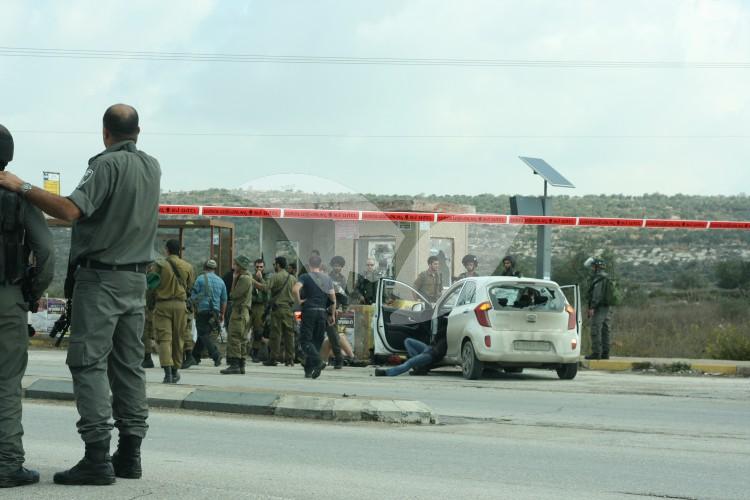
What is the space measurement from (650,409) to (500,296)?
460cm

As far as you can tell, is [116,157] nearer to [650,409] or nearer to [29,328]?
[29,328]

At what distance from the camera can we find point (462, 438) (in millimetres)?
9406

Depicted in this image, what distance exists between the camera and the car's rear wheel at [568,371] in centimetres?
1689

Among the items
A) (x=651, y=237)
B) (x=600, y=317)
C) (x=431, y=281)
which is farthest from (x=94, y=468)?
(x=651, y=237)

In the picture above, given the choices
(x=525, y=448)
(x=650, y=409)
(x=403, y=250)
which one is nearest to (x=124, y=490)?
(x=525, y=448)

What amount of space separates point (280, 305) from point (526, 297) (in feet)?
15.1

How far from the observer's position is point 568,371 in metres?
17.0

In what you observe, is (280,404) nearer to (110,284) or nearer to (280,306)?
(110,284)

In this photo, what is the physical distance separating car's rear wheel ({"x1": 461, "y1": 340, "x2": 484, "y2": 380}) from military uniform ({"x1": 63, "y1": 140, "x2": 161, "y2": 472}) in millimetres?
10616

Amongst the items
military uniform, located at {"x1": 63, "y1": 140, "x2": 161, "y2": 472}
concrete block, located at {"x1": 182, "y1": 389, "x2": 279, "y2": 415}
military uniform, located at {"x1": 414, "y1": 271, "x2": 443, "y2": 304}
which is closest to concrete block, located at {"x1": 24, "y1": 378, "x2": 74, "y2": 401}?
concrete block, located at {"x1": 182, "y1": 389, "x2": 279, "y2": 415}

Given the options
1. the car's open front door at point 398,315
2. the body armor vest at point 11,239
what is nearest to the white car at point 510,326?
the car's open front door at point 398,315

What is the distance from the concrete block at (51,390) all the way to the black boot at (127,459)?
6023 millimetres

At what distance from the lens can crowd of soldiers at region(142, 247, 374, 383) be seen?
47.5ft

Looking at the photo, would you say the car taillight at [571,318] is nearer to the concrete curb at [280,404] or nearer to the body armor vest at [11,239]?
the concrete curb at [280,404]
